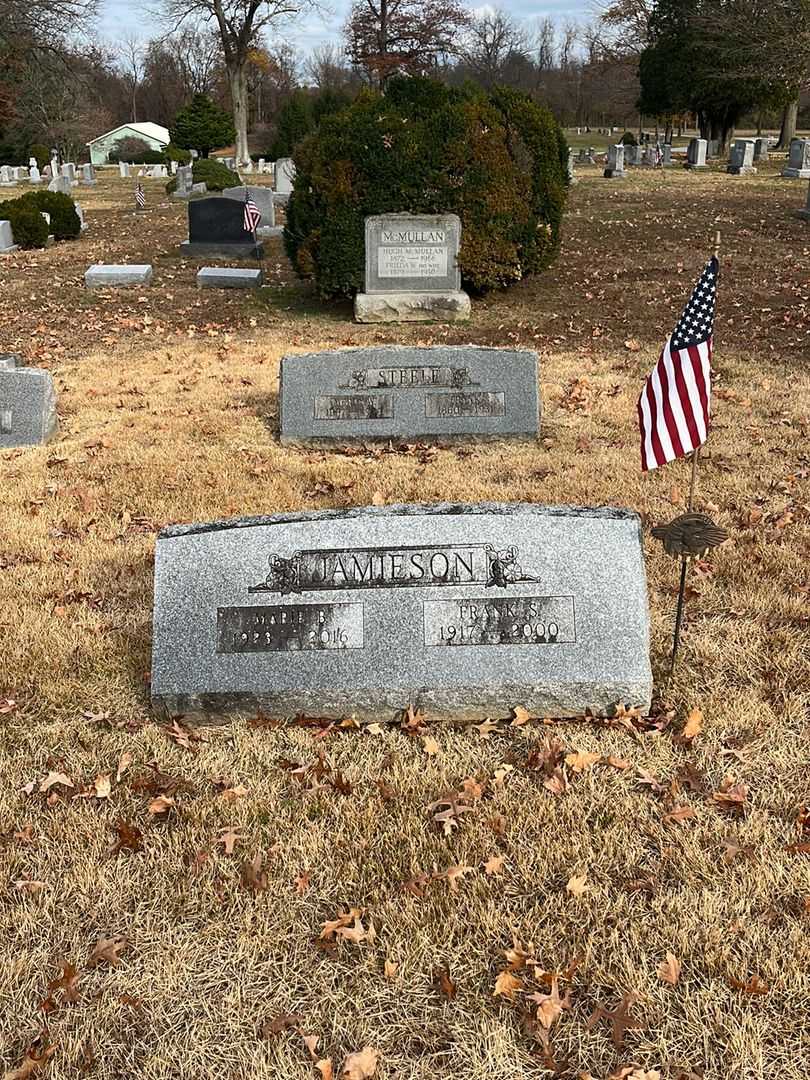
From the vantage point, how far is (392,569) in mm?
3982

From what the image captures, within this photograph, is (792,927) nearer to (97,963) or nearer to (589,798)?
(589,798)

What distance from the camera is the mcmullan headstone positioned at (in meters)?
7.83

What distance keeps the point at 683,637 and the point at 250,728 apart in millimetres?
2323

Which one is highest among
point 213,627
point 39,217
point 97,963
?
point 39,217

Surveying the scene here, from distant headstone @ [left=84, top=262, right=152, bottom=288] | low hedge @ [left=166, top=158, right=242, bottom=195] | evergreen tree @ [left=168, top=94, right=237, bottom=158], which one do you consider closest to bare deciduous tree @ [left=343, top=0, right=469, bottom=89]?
evergreen tree @ [left=168, top=94, right=237, bottom=158]

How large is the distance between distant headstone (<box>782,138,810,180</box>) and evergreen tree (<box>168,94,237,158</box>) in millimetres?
36641

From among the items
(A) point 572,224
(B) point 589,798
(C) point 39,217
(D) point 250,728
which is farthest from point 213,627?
(C) point 39,217

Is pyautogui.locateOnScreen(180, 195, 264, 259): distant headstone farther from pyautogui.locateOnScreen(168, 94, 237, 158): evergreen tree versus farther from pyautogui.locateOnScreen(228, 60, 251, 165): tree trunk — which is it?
pyautogui.locateOnScreen(168, 94, 237, 158): evergreen tree

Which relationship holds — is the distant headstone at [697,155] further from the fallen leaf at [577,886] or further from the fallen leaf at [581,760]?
the fallen leaf at [577,886]

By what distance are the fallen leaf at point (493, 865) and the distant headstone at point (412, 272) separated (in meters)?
10.2

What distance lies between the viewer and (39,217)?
771 inches

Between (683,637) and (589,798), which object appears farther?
(683,637)

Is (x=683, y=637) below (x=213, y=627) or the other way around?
below

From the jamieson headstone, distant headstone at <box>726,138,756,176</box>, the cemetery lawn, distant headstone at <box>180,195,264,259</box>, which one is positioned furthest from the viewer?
distant headstone at <box>726,138,756,176</box>
